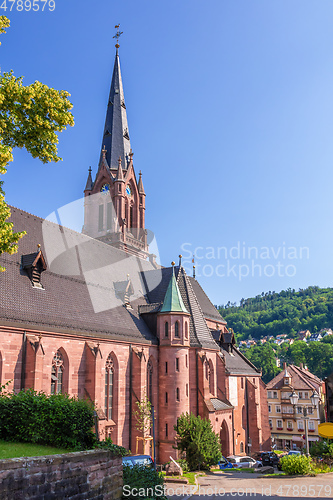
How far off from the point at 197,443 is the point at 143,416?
439 centimetres

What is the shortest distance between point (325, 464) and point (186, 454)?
10.3 meters

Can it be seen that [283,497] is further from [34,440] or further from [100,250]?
[100,250]

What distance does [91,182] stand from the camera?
186ft

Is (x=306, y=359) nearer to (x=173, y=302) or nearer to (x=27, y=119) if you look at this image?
(x=173, y=302)

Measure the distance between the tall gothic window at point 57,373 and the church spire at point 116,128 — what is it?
3220cm

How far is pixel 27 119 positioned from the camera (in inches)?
577

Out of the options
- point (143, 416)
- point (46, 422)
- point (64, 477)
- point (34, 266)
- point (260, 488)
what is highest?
point (34, 266)

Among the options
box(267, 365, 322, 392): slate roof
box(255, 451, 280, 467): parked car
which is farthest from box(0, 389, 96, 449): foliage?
box(267, 365, 322, 392): slate roof

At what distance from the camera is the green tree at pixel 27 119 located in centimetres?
1410

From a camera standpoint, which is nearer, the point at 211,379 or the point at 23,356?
the point at 23,356

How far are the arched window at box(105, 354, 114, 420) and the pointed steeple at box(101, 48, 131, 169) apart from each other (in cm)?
2951

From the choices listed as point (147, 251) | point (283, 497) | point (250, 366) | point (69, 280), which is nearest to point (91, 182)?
point (147, 251)

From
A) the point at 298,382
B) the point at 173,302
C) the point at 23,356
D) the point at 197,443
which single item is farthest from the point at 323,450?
the point at 298,382

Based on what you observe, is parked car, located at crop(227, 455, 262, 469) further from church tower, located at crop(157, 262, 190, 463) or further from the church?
church tower, located at crop(157, 262, 190, 463)
